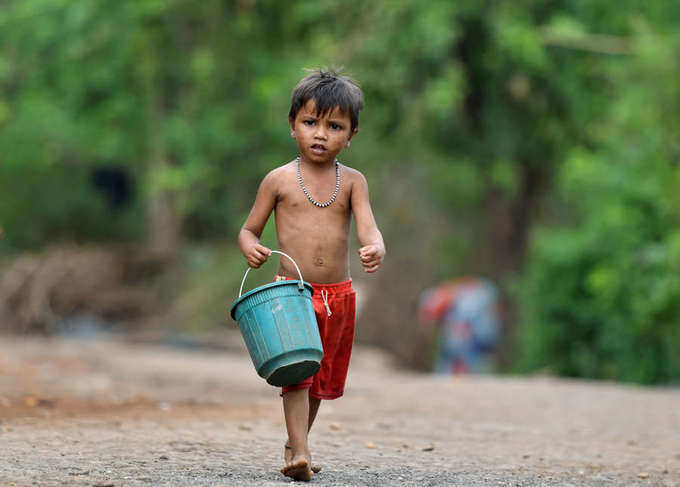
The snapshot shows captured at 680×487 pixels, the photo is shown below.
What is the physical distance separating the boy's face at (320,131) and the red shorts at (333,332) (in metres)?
0.59

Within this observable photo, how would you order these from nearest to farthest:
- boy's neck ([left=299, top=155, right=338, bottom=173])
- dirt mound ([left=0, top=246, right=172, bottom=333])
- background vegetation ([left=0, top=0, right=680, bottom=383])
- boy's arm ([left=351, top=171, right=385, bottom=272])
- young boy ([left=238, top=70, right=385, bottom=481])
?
boy's arm ([left=351, top=171, right=385, bottom=272]), young boy ([left=238, top=70, right=385, bottom=481]), boy's neck ([left=299, top=155, right=338, bottom=173]), background vegetation ([left=0, top=0, right=680, bottom=383]), dirt mound ([left=0, top=246, right=172, bottom=333])

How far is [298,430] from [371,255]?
798 mm

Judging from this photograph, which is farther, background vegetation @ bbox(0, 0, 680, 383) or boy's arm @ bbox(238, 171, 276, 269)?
background vegetation @ bbox(0, 0, 680, 383)

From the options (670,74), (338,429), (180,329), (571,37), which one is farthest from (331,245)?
(180,329)

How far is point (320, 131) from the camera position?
4438 mm

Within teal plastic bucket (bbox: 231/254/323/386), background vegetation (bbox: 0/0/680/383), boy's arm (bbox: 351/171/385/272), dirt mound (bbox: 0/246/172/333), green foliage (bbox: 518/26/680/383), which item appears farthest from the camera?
dirt mound (bbox: 0/246/172/333)

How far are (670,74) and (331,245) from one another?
813 cm

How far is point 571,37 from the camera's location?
43.0 ft

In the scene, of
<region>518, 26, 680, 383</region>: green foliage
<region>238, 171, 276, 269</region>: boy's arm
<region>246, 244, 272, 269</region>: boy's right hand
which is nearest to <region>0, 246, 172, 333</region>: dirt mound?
<region>518, 26, 680, 383</region>: green foliage

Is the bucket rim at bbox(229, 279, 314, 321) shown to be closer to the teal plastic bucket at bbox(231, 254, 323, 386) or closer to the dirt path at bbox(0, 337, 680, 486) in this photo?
the teal plastic bucket at bbox(231, 254, 323, 386)

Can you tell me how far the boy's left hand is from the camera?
4293 mm

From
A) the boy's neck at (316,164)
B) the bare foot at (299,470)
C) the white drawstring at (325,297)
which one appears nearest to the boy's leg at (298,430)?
the bare foot at (299,470)

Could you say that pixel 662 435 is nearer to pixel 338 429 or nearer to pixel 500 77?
pixel 338 429

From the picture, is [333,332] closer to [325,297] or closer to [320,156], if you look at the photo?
[325,297]
